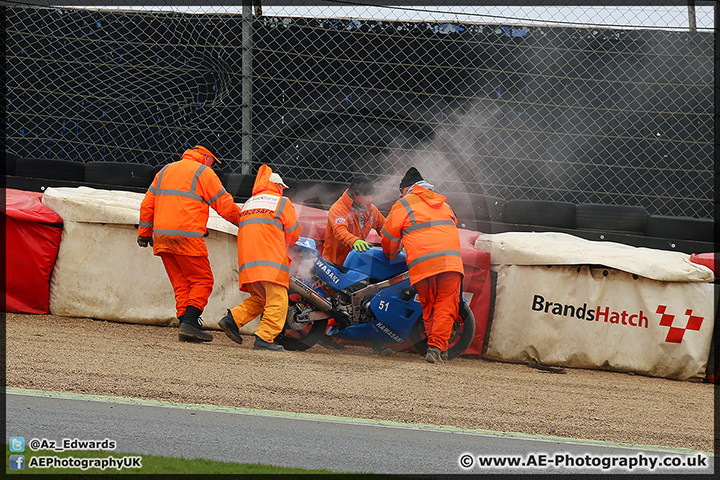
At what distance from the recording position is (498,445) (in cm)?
333

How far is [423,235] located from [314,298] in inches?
37.2

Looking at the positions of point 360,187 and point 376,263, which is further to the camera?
point 360,187

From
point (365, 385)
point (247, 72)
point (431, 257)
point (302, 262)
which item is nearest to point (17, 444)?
point (365, 385)

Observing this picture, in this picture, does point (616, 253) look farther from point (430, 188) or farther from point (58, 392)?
point (58, 392)

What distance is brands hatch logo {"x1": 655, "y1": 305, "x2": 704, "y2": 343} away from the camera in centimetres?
569

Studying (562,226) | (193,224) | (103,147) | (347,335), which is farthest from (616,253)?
(103,147)

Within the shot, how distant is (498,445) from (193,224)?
3207 millimetres

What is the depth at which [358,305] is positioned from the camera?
568cm

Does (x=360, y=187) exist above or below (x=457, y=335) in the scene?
above

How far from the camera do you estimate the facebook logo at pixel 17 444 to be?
2.68 m

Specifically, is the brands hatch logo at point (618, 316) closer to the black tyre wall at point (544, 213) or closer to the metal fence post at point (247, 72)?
the black tyre wall at point (544, 213)

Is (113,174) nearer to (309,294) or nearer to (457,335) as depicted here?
(309,294)

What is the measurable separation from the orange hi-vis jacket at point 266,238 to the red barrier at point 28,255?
184 cm

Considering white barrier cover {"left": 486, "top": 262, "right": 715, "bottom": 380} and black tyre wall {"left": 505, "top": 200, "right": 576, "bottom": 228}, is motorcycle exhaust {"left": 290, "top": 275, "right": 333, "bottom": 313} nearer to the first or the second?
white barrier cover {"left": 486, "top": 262, "right": 715, "bottom": 380}
